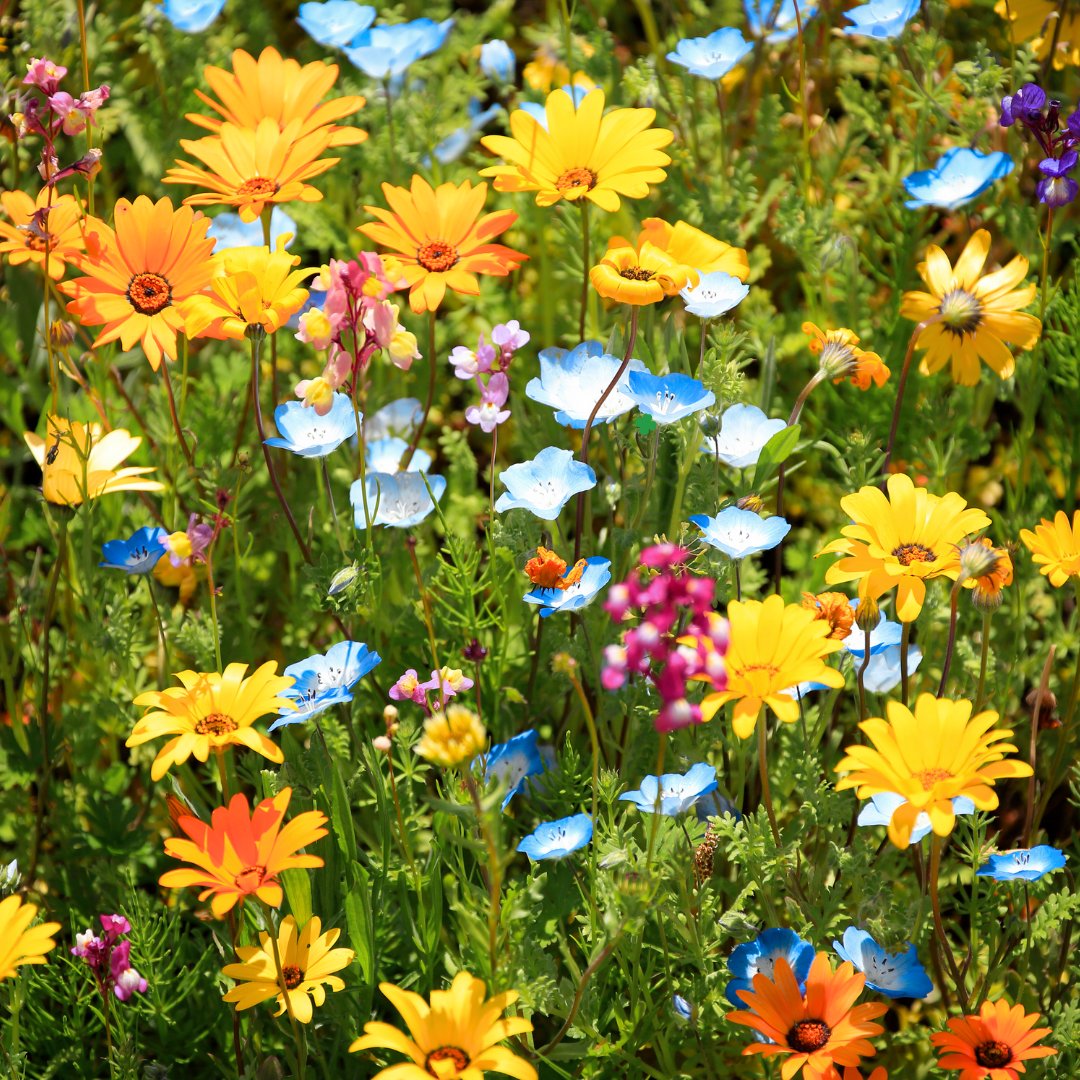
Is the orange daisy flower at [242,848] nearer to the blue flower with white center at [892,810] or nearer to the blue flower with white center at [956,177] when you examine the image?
the blue flower with white center at [892,810]

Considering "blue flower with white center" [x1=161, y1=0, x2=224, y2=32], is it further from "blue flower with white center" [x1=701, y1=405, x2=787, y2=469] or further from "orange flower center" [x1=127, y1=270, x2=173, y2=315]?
"blue flower with white center" [x1=701, y1=405, x2=787, y2=469]

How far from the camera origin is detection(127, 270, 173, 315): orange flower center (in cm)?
161

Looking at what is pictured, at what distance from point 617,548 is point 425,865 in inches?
19.6

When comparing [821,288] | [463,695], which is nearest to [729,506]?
[463,695]

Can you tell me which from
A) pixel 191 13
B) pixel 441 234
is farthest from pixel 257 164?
pixel 191 13

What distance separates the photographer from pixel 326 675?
156cm

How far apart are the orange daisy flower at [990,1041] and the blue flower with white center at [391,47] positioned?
1774 mm

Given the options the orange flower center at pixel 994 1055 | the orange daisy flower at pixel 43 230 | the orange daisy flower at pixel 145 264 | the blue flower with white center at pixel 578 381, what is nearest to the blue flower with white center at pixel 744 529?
the blue flower with white center at pixel 578 381

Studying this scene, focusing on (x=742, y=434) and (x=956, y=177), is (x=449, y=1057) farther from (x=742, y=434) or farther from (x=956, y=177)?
(x=956, y=177)

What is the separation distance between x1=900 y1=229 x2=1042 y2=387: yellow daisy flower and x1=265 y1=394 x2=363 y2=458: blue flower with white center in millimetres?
777

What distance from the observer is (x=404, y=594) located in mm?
1955

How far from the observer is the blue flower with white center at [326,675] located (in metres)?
1.46

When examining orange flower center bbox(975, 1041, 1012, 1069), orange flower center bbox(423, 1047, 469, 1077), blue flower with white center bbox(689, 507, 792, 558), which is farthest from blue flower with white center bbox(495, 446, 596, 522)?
orange flower center bbox(975, 1041, 1012, 1069)

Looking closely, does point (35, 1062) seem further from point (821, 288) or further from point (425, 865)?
point (821, 288)
